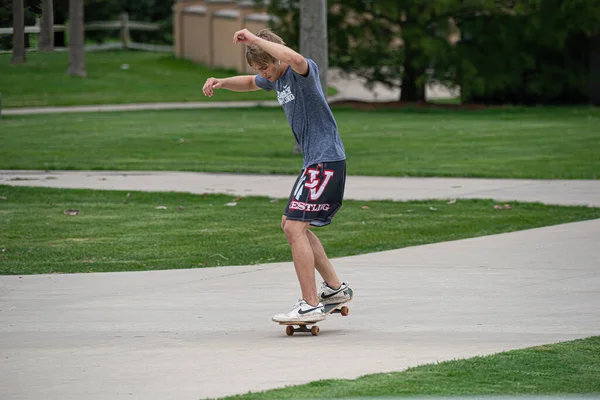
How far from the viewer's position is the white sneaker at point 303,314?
252 inches

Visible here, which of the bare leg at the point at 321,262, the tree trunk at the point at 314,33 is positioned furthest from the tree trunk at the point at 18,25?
the bare leg at the point at 321,262

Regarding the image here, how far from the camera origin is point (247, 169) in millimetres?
15602

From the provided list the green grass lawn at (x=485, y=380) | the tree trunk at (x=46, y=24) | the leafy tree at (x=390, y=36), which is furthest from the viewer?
the leafy tree at (x=390, y=36)

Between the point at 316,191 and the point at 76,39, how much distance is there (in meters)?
31.4

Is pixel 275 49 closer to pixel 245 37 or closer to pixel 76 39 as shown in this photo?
pixel 245 37

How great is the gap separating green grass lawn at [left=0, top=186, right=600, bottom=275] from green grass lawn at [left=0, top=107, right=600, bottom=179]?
304 cm

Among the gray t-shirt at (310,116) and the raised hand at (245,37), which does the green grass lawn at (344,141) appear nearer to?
the gray t-shirt at (310,116)

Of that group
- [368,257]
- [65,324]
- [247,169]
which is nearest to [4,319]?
[65,324]

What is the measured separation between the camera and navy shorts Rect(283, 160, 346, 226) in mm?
6500

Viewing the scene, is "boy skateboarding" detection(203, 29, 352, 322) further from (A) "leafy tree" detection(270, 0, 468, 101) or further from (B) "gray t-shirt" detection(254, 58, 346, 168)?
(A) "leafy tree" detection(270, 0, 468, 101)

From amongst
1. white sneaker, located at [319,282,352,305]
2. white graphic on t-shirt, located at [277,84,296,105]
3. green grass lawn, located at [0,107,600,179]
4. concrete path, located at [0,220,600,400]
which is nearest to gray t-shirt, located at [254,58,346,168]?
white graphic on t-shirt, located at [277,84,296,105]

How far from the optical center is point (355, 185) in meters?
13.9

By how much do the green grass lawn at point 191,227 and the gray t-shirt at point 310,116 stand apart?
2649 millimetres

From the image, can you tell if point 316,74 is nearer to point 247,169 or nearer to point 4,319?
point 4,319
